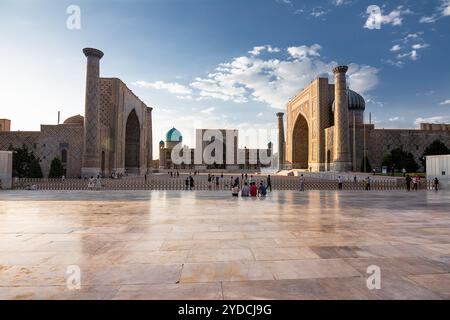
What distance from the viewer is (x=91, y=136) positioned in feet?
98.1

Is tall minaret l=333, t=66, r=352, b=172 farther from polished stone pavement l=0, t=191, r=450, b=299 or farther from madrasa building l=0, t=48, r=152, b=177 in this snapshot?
polished stone pavement l=0, t=191, r=450, b=299

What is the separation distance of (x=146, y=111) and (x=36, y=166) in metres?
26.2

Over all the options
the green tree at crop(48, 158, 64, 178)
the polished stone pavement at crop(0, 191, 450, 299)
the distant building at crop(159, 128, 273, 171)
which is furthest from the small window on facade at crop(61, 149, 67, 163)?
the distant building at crop(159, 128, 273, 171)

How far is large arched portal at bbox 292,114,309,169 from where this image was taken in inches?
2138

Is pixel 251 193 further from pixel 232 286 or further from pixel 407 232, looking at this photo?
→ pixel 232 286

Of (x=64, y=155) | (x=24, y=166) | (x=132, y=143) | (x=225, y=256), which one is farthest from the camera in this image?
(x=132, y=143)

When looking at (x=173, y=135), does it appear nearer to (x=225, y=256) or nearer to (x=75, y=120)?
(x=75, y=120)

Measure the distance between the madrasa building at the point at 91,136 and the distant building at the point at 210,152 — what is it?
37.9 m

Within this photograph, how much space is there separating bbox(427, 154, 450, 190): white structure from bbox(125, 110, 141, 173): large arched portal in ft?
122

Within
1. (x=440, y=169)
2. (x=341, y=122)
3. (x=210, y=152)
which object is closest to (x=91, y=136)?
(x=341, y=122)

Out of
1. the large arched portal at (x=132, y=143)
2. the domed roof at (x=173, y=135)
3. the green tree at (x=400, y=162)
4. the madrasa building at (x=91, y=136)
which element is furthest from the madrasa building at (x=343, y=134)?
the domed roof at (x=173, y=135)

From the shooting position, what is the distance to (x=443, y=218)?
8.10m

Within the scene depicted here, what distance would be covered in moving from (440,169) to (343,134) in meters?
14.9
